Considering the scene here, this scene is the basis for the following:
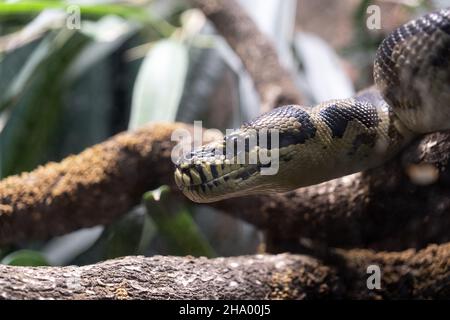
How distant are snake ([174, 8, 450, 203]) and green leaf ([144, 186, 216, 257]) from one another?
0.28 meters

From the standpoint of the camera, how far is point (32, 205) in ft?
5.06

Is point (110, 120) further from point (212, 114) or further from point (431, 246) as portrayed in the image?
point (431, 246)

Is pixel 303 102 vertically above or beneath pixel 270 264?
above

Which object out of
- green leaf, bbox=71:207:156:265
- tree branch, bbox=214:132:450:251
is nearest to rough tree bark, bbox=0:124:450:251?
tree branch, bbox=214:132:450:251

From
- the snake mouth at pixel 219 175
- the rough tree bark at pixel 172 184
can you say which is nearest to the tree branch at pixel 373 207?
the rough tree bark at pixel 172 184

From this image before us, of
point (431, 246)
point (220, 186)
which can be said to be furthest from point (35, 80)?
point (431, 246)

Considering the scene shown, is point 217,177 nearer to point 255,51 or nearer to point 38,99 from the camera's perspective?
point 255,51

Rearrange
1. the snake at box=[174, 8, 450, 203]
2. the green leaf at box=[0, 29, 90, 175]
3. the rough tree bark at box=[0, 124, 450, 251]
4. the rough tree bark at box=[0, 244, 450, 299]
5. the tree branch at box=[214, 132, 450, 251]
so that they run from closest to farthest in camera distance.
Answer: the rough tree bark at box=[0, 244, 450, 299] < the snake at box=[174, 8, 450, 203] < the tree branch at box=[214, 132, 450, 251] < the rough tree bark at box=[0, 124, 450, 251] < the green leaf at box=[0, 29, 90, 175]

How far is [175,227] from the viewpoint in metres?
1.55

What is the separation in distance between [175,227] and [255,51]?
1.06 m

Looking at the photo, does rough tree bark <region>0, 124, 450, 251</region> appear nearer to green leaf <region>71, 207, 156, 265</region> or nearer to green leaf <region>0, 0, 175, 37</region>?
green leaf <region>71, 207, 156, 265</region>

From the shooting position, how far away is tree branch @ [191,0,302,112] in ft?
7.09

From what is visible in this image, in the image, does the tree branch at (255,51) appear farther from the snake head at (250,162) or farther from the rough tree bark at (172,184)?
the snake head at (250,162)

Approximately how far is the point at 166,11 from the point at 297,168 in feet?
6.48
